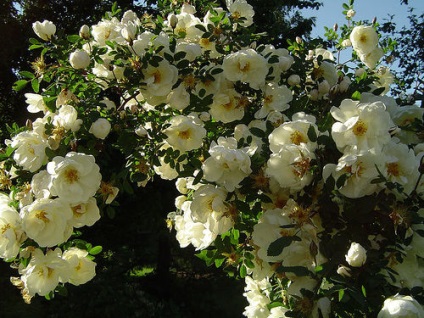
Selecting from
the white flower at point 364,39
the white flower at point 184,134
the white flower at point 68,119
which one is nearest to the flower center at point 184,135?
the white flower at point 184,134

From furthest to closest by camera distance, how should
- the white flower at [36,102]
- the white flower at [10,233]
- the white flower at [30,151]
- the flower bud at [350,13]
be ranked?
1. the flower bud at [350,13]
2. the white flower at [36,102]
3. the white flower at [30,151]
4. the white flower at [10,233]

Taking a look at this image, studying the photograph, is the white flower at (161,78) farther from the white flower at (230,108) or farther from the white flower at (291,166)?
the white flower at (291,166)

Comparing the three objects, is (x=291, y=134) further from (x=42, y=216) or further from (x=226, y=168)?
(x=42, y=216)

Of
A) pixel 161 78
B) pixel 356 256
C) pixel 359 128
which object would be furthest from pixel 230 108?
pixel 356 256

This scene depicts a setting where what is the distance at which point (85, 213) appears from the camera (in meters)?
Answer: 1.50

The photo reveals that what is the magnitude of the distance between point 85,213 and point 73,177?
147 mm

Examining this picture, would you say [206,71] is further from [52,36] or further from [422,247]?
[422,247]

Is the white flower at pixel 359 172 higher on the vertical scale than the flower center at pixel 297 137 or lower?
lower

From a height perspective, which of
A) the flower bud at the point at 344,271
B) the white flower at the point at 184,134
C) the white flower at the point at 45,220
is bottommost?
the flower bud at the point at 344,271

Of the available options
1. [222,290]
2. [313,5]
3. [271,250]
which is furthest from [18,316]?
[313,5]

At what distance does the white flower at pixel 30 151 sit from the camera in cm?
153

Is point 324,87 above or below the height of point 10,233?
above

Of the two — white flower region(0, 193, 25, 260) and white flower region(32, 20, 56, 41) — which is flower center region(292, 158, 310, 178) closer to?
white flower region(0, 193, 25, 260)

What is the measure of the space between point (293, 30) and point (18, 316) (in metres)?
4.85
